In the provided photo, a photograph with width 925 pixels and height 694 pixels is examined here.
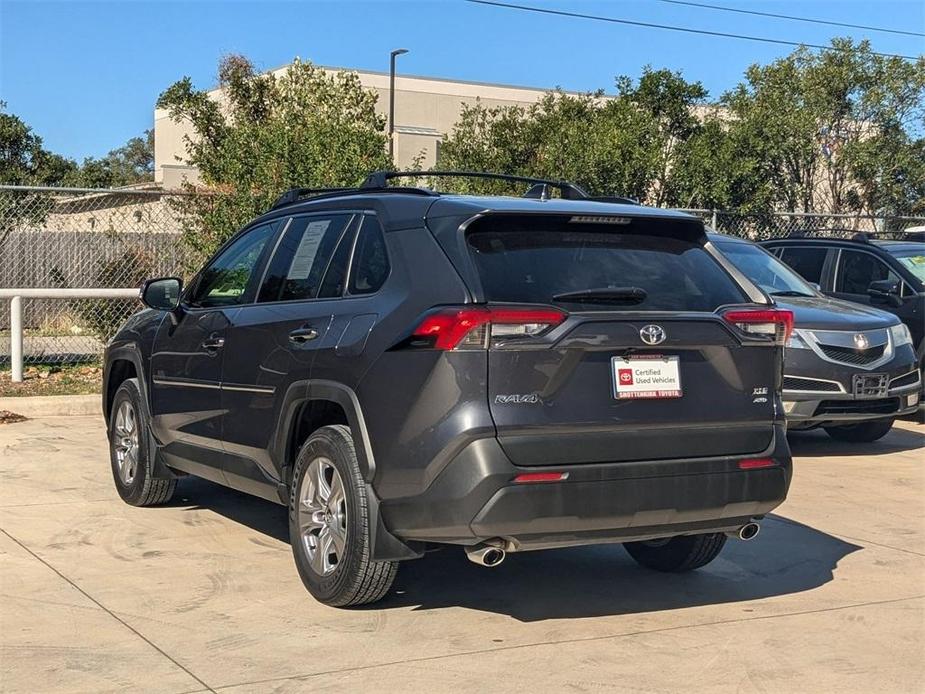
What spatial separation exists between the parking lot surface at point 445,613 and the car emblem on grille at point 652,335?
1.26m

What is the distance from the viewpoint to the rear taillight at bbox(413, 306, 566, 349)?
4742 millimetres

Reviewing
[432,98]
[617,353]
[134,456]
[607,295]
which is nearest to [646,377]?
[617,353]

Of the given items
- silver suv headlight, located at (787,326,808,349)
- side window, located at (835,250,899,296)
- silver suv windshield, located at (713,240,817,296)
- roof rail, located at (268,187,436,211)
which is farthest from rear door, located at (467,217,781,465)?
side window, located at (835,250,899,296)

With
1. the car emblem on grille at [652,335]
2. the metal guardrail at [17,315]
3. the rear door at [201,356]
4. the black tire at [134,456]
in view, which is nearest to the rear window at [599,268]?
the car emblem on grille at [652,335]

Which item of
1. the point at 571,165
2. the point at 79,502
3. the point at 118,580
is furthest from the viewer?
the point at 571,165

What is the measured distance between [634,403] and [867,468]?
539 cm

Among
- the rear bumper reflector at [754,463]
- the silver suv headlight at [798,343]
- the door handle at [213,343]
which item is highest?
the door handle at [213,343]

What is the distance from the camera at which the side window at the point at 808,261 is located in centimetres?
1291

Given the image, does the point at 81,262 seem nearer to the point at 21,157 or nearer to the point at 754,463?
the point at 754,463

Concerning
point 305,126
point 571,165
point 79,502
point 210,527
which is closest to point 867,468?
point 210,527

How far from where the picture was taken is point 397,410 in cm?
491

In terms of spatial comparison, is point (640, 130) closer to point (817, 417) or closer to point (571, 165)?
point (571, 165)

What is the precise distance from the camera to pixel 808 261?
42.6ft

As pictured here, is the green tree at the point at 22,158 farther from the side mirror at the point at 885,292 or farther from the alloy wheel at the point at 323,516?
the alloy wheel at the point at 323,516
